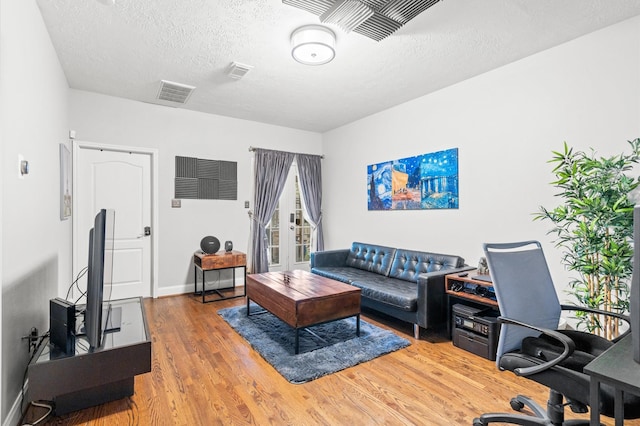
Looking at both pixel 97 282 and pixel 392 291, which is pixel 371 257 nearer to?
pixel 392 291

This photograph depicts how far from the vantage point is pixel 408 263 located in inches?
156

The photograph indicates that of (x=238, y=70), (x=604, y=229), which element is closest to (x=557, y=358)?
(x=604, y=229)

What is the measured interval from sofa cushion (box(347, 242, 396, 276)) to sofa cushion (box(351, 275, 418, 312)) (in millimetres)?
258

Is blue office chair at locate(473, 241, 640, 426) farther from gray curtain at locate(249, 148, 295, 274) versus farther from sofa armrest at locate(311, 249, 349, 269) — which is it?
gray curtain at locate(249, 148, 295, 274)

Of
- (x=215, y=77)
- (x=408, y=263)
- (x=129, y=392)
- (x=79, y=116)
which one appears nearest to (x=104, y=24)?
(x=215, y=77)

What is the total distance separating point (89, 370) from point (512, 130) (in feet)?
12.9

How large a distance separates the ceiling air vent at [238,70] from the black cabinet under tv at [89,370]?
252 cm

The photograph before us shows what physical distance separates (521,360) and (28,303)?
298 cm

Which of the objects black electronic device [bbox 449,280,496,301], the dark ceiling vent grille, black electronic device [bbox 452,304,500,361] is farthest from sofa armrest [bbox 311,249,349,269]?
the dark ceiling vent grille

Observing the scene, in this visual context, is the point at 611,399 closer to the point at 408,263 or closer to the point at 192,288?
the point at 408,263

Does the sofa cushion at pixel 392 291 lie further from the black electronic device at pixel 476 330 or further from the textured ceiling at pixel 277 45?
the textured ceiling at pixel 277 45

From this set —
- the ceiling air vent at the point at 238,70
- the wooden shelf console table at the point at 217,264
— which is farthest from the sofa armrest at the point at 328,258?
the ceiling air vent at the point at 238,70

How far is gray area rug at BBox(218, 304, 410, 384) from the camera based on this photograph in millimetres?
2533

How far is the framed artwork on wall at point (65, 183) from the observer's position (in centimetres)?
329
